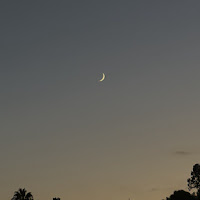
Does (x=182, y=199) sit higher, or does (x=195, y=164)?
(x=195, y=164)

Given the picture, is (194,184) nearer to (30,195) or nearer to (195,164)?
(195,164)

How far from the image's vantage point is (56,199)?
370ft

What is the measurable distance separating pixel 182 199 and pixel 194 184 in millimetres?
19977

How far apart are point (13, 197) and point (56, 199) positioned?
51.0ft

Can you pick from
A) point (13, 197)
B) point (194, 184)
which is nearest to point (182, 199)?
point (194, 184)

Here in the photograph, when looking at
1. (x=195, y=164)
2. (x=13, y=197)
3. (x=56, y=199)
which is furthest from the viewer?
(x=195, y=164)

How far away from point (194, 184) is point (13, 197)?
171ft

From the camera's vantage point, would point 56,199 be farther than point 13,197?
Yes

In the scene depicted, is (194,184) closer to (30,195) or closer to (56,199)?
(56,199)

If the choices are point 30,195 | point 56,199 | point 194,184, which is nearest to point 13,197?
point 30,195

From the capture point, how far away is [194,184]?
12181cm

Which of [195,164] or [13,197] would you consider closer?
[13,197]

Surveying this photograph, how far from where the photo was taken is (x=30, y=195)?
10056 centimetres

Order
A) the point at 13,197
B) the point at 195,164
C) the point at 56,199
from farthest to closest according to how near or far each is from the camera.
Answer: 1. the point at 195,164
2. the point at 56,199
3. the point at 13,197
